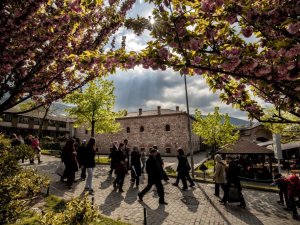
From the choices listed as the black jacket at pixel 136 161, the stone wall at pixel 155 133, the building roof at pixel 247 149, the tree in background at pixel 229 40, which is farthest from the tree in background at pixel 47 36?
the stone wall at pixel 155 133

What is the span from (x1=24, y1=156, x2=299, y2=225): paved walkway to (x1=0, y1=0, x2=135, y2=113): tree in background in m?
4.77

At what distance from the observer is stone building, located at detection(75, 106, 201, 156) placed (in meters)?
39.5

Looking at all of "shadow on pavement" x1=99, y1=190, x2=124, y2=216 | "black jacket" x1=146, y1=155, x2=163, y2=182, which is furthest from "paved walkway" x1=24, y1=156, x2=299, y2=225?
"black jacket" x1=146, y1=155, x2=163, y2=182

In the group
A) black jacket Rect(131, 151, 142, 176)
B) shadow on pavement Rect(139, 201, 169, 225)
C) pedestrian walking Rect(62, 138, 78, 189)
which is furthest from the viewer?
black jacket Rect(131, 151, 142, 176)

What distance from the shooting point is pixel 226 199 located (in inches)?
362

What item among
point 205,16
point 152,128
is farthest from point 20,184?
point 152,128

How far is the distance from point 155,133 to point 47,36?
37.2 m

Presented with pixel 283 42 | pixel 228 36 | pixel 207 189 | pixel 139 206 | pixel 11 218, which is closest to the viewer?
pixel 283 42

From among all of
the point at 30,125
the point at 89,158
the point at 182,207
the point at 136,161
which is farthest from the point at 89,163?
the point at 30,125

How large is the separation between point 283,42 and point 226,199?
7.65m

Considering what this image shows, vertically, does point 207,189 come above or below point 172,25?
below

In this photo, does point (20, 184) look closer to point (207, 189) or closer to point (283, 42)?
point (283, 42)

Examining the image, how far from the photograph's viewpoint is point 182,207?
845 cm

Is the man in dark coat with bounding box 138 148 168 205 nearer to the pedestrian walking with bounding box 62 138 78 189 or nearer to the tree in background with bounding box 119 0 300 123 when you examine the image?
the pedestrian walking with bounding box 62 138 78 189
